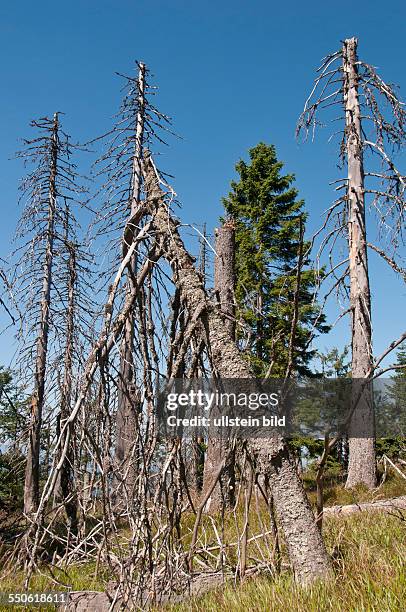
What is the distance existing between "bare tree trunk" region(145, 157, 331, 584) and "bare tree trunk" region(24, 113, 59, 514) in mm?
7648

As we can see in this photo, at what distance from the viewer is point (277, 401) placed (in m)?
3.34

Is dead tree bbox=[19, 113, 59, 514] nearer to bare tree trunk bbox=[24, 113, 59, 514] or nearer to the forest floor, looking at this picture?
bare tree trunk bbox=[24, 113, 59, 514]

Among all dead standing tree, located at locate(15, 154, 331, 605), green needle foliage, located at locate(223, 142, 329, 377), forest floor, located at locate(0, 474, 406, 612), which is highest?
green needle foliage, located at locate(223, 142, 329, 377)

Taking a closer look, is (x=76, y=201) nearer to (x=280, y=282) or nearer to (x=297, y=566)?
(x=280, y=282)

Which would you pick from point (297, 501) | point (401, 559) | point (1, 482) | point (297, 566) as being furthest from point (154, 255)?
point (1, 482)

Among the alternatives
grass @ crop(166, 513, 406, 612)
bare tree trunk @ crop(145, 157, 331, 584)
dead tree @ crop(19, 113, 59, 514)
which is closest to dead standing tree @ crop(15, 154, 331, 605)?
bare tree trunk @ crop(145, 157, 331, 584)

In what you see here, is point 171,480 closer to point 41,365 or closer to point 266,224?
point 41,365

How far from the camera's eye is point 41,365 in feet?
34.7

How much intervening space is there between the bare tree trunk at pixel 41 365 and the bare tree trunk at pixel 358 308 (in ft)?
21.7

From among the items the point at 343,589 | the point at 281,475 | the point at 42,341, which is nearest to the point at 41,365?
the point at 42,341

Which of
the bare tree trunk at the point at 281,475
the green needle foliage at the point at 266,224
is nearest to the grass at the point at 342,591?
the bare tree trunk at the point at 281,475

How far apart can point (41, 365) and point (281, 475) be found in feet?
27.9

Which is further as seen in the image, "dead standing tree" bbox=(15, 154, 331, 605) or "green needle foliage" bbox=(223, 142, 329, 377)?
"green needle foliage" bbox=(223, 142, 329, 377)

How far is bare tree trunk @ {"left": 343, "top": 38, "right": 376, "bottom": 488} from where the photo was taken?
11.0 meters
